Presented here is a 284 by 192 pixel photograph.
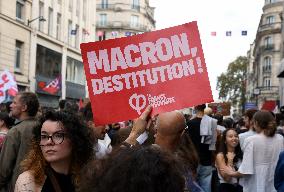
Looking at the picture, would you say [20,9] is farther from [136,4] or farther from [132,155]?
[136,4]

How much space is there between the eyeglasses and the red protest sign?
0.84m

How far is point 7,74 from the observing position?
15.7 metres

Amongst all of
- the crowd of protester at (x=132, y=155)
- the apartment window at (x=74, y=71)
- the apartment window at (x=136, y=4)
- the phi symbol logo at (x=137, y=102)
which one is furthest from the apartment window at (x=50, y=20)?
the apartment window at (x=136, y=4)

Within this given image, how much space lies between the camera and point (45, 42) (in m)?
34.4

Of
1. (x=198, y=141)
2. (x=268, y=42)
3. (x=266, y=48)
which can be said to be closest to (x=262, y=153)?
A: (x=198, y=141)

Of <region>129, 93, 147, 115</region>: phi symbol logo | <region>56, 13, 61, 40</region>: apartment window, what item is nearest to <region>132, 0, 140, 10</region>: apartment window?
<region>56, 13, 61, 40</region>: apartment window

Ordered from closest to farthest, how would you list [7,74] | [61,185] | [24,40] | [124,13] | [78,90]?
[61,185] → [7,74] → [24,40] → [78,90] → [124,13]

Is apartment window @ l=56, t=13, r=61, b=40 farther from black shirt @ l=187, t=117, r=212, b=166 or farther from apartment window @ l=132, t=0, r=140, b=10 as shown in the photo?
apartment window @ l=132, t=0, r=140, b=10

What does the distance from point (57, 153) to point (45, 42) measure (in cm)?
3158

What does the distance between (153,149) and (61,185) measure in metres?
1.55

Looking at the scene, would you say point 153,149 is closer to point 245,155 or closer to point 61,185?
point 61,185

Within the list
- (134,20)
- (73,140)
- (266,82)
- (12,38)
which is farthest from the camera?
(266,82)

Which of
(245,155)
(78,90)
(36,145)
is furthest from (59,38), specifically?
(36,145)

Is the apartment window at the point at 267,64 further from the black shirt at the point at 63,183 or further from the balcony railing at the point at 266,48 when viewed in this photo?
the black shirt at the point at 63,183
